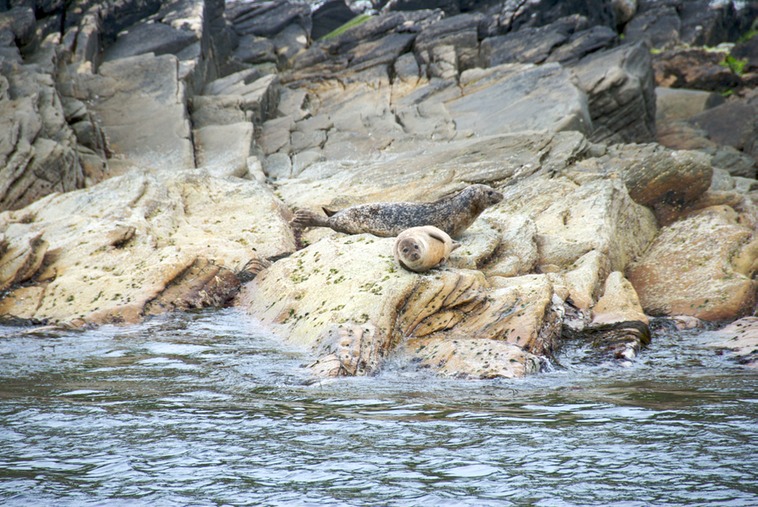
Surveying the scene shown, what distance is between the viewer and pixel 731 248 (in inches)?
511

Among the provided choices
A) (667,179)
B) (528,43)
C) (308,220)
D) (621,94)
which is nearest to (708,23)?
(528,43)

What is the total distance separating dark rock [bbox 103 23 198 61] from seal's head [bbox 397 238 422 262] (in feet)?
64.0

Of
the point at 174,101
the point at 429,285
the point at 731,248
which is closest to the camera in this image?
the point at 429,285

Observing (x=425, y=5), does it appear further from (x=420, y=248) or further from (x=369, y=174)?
(x=420, y=248)

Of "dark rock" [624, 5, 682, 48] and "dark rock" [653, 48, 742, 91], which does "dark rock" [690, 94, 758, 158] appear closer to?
"dark rock" [653, 48, 742, 91]

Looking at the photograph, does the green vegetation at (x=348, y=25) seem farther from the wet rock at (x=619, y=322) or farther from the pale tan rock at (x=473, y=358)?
the pale tan rock at (x=473, y=358)

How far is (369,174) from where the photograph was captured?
16844 mm

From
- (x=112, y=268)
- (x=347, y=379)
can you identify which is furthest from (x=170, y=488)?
(x=112, y=268)

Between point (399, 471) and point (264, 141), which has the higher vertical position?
point (264, 141)

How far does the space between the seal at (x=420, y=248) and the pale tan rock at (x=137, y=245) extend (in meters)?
3.62

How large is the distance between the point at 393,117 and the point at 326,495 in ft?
66.9

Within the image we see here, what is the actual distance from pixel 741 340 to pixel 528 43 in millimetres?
22509

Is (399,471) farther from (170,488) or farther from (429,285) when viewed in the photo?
(429,285)

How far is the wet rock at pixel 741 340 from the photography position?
8.90 meters
